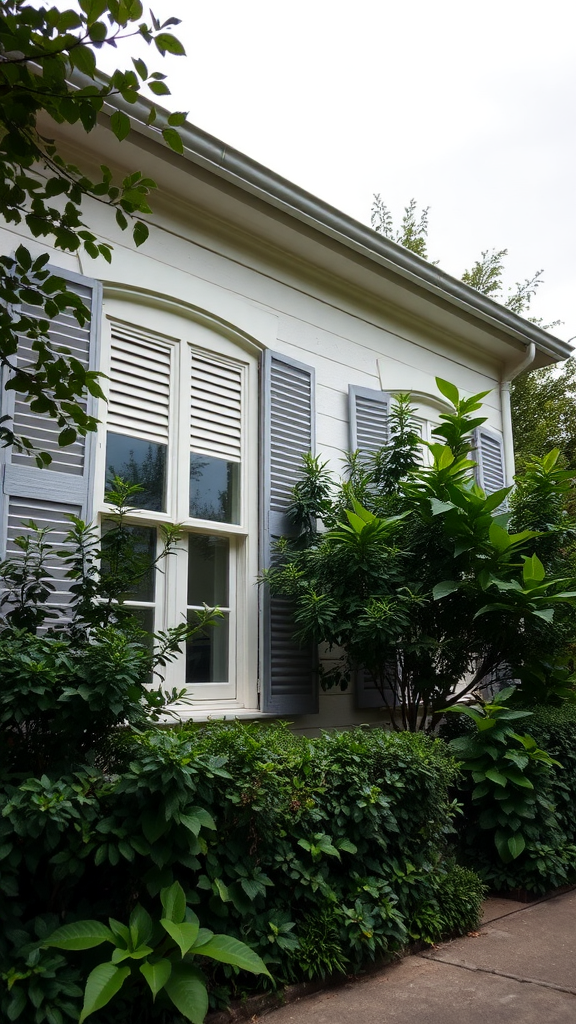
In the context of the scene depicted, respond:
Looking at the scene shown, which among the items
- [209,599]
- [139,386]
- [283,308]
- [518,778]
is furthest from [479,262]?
[518,778]

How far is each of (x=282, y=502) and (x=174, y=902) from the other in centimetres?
334

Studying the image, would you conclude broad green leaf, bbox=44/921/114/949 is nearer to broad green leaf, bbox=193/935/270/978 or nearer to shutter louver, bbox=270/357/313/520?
broad green leaf, bbox=193/935/270/978

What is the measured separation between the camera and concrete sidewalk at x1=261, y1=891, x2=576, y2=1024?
322 centimetres

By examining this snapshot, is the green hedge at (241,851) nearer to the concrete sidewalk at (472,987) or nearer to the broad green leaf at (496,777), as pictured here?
the concrete sidewalk at (472,987)

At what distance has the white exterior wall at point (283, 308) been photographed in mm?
5330

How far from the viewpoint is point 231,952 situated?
2963 mm

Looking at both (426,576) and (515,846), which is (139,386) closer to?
(426,576)

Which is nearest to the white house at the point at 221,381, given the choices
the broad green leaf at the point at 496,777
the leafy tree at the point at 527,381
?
the broad green leaf at the point at 496,777

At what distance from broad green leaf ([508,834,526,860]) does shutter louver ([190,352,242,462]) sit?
306cm

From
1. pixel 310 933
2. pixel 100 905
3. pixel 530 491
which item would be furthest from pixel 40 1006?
pixel 530 491

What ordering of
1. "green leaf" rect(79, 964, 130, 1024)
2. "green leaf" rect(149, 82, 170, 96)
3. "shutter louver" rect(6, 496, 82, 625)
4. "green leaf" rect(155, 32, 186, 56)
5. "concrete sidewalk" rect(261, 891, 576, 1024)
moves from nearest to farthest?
"green leaf" rect(79, 964, 130, 1024) < "green leaf" rect(155, 32, 186, 56) < "green leaf" rect(149, 82, 170, 96) < "concrete sidewalk" rect(261, 891, 576, 1024) < "shutter louver" rect(6, 496, 82, 625)

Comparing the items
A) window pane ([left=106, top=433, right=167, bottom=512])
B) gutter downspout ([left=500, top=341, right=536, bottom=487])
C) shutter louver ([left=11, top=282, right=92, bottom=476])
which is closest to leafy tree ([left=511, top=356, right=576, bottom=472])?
gutter downspout ([left=500, top=341, right=536, bottom=487])

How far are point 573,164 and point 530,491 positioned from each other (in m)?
7.22

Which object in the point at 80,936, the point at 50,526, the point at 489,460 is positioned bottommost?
the point at 80,936
